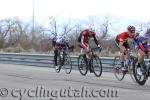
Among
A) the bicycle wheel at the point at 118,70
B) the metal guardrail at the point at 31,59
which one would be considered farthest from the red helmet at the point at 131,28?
the metal guardrail at the point at 31,59

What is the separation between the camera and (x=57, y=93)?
11164 mm

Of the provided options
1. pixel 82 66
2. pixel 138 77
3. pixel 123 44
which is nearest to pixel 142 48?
pixel 138 77

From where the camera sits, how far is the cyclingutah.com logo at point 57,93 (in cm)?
1065

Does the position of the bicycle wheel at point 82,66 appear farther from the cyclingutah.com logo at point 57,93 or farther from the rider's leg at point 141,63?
the cyclingutah.com logo at point 57,93

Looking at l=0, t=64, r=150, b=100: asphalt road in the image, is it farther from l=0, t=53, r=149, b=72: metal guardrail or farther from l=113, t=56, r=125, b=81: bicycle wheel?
l=0, t=53, r=149, b=72: metal guardrail

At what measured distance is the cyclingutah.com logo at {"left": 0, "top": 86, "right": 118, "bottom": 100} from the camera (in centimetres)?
1065

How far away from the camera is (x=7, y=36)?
→ 53781mm

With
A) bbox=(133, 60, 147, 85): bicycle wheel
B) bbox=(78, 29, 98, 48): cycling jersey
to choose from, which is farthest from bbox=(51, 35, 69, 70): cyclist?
bbox=(133, 60, 147, 85): bicycle wheel

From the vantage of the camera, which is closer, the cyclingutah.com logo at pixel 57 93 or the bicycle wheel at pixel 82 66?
the cyclingutah.com logo at pixel 57 93

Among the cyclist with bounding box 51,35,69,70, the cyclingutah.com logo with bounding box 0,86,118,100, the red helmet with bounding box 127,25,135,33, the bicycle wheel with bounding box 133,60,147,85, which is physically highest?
the red helmet with bounding box 127,25,135,33

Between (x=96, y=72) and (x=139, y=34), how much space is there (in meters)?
3.31

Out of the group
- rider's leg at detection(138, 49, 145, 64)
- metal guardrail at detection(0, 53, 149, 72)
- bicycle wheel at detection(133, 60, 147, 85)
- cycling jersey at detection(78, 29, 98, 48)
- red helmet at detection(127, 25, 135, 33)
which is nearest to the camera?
rider's leg at detection(138, 49, 145, 64)

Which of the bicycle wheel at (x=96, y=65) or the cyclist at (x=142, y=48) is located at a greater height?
the cyclist at (x=142, y=48)

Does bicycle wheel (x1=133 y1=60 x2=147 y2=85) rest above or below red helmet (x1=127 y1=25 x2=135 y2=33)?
below
